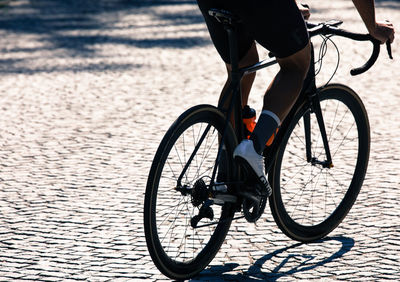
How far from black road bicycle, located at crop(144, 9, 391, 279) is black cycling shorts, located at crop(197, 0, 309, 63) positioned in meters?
0.07

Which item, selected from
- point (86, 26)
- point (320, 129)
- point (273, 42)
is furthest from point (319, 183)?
point (86, 26)

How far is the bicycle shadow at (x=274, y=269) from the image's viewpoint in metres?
3.80

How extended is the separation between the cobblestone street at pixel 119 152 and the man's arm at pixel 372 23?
1.08 meters

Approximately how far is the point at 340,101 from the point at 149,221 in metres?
1.37

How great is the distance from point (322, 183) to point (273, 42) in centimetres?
140

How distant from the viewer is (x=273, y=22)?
3.59 metres

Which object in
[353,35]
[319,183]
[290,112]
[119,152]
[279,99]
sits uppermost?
[353,35]

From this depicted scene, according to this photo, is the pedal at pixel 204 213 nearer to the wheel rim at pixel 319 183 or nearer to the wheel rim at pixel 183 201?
the wheel rim at pixel 183 201

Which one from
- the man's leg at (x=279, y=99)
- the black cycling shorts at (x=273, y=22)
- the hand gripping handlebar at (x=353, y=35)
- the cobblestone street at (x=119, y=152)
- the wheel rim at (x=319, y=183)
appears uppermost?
the black cycling shorts at (x=273, y=22)

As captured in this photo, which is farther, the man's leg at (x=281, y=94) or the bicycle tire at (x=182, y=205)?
the man's leg at (x=281, y=94)

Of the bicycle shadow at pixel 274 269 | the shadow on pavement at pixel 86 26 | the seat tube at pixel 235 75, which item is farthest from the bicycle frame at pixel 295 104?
the shadow on pavement at pixel 86 26

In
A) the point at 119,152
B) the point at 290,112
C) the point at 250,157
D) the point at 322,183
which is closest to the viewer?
the point at 250,157

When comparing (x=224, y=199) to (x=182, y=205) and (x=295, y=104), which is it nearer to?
(x=182, y=205)

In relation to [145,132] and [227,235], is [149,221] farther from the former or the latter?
[145,132]
